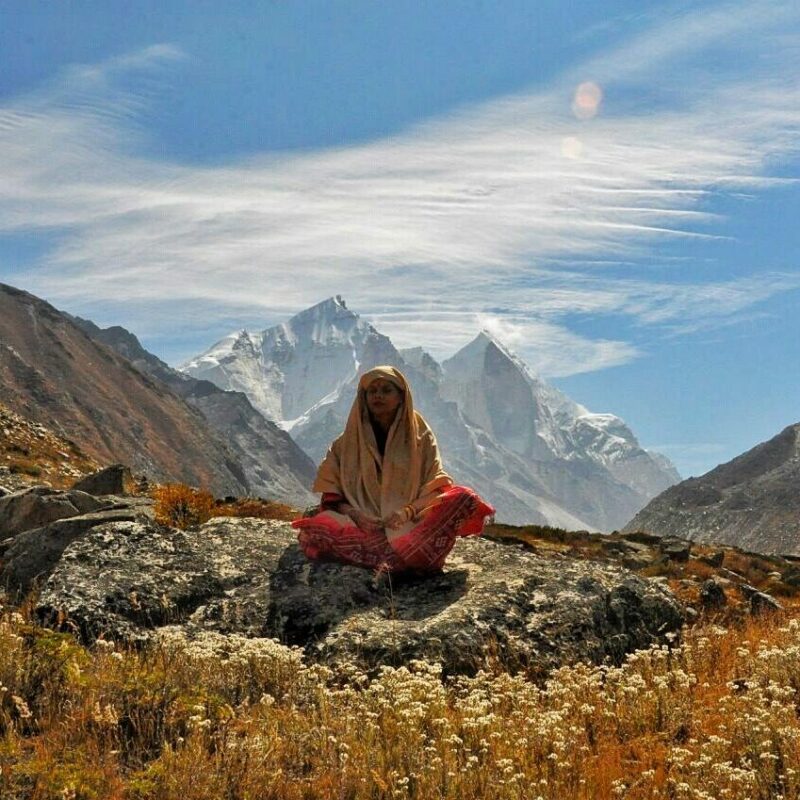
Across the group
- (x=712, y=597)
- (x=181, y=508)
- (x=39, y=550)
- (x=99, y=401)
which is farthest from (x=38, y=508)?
(x=99, y=401)

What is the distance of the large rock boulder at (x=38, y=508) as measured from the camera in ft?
53.1

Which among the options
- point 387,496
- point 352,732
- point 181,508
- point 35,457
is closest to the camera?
point 352,732

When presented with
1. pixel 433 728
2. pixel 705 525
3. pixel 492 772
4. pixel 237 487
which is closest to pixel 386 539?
pixel 433 728

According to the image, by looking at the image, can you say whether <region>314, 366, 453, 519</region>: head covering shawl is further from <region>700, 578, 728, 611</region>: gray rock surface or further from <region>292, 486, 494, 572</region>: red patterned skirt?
<region>700, 578, 728, 611</region>: gray rock surface

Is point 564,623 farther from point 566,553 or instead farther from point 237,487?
point 237,487

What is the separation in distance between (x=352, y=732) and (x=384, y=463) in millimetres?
5868

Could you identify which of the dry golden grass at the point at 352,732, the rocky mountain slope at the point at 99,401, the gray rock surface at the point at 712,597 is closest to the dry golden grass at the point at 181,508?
the dry golden grass at the point at 352,732

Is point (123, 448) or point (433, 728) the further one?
point (123, 448)

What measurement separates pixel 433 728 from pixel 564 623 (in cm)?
371

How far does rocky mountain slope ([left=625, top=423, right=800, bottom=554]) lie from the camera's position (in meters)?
143

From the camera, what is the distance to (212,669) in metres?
7.48

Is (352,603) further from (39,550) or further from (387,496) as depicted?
(39,550)

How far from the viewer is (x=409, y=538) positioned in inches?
428

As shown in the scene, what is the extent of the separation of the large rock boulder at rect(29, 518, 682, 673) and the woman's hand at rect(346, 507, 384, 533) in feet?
1.95
